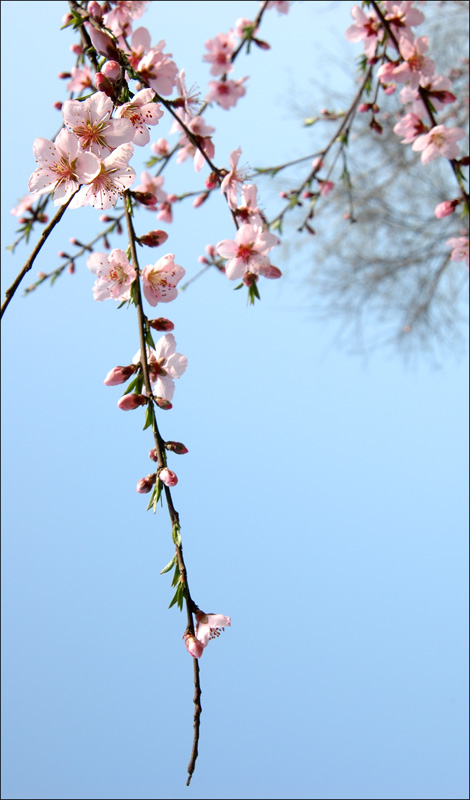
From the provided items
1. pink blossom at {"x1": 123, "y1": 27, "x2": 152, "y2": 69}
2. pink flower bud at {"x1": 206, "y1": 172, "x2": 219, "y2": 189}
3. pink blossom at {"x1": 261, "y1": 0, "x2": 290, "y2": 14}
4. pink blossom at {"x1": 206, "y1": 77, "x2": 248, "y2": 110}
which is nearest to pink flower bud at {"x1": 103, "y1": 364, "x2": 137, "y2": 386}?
pink flower bud at {"x1": 206, "y1": 172, "x2": 219, "y2": 189}

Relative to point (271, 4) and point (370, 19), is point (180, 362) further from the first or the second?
point (271, 4)

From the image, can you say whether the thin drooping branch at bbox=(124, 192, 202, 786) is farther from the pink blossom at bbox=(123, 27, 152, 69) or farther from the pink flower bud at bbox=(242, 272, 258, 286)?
the pink blossom at bbox=(123, 27, 152, 69)

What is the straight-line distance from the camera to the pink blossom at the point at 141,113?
120cm

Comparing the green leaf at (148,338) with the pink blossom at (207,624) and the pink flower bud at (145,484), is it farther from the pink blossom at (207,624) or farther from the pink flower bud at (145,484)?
the pink blossom at (207,624)

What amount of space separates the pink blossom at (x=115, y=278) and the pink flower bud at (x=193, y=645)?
73cm

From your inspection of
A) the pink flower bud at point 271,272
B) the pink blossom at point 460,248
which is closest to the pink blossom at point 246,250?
the pink flower bud at point 271,272

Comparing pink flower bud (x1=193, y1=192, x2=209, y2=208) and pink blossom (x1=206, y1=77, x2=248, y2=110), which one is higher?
pink blossom (x1=206, y1=77, x2=248, y2=110)

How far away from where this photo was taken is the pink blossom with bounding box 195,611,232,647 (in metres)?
1.19

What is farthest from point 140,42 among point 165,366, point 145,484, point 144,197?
point 145,484

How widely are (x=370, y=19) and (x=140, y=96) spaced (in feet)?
5.50

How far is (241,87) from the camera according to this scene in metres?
2.71

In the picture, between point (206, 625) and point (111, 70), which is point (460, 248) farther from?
point (206, 625)

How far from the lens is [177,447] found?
4.10ft

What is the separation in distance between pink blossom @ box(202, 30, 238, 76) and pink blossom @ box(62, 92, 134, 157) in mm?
1759
